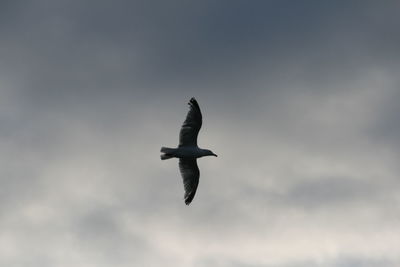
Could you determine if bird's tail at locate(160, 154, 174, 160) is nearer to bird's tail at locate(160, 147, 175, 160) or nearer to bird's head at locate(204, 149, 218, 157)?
bird's tail at locate(160, 147, 175, 160)

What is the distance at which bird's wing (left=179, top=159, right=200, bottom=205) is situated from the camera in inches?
2442

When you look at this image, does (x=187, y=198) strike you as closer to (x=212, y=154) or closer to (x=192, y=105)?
(x=212, y=154)

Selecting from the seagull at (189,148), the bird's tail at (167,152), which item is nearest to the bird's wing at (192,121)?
the seagull at (189,148)

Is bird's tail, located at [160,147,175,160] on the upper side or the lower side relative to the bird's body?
lower

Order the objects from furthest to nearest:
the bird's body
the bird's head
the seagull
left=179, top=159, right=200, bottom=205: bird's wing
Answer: left=179, top=159, right=200, bottom=205: bird's wing < the bird's head < the seagull < the bird's body

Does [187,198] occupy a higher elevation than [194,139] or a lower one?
lower

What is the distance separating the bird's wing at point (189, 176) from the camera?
62031 millimetres

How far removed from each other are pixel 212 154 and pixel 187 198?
507 cm

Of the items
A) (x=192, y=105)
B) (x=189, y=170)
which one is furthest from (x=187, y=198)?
(x=192, y=105)

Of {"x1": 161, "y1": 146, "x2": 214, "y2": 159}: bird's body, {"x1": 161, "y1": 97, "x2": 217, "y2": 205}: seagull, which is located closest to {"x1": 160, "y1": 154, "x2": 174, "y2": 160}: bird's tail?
{"x1": 161, "y1": 97, "x2": 217, "y2": 205}: seagull

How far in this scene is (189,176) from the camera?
6234cm

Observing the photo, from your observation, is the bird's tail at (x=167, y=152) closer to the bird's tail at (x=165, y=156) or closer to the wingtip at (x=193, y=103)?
the bird's tail at (x=165, y=156)

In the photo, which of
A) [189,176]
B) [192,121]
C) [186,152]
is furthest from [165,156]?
[189,176]

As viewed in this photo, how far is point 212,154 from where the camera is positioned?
6147 centimetres
